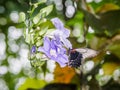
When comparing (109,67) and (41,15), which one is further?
(109,67)

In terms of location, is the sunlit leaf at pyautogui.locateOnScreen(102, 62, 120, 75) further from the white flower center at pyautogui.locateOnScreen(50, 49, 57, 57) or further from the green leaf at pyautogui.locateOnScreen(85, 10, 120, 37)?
the white flower center at pyautogui.locateOnScreen(50, 49, 57, 57)

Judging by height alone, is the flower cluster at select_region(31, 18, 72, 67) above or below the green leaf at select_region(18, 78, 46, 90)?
above

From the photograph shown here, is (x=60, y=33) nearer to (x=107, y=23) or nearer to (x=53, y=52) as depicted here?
(x=53, y=52)

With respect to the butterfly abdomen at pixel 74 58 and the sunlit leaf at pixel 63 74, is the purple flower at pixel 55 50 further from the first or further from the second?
the sunlit leaf at pixel 63 74

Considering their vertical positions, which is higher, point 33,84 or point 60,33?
point 60,33

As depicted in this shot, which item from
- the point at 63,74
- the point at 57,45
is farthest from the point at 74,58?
the point at 63,74

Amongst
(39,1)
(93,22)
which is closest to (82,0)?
(93,22)

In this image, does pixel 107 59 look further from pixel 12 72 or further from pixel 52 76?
pixel 12 72

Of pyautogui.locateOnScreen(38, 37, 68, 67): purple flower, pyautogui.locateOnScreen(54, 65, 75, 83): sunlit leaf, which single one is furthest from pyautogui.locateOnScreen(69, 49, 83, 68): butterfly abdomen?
pyautogui.locateOnScreen(54, 65, 75, 83): sunlit leaf

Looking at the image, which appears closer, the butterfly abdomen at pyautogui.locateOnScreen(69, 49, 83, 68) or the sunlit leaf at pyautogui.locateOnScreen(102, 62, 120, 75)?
the butterfly abdomen at pyautogui.locateOnScreen(69, 49, 83, 68)
